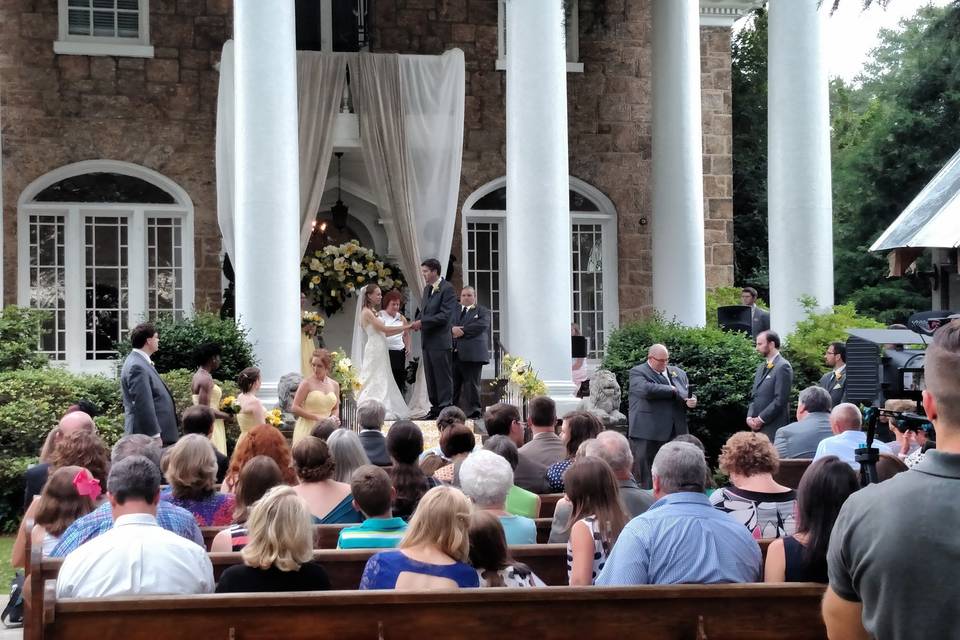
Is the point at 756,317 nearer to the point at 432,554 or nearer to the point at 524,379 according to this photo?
the point at 524,379

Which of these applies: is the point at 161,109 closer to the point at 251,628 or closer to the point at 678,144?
the point at 678,144

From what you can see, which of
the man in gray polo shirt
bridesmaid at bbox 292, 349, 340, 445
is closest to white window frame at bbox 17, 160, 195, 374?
bridesmaid at bbox 292, 349, 340, 445

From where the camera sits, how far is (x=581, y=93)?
21.2m

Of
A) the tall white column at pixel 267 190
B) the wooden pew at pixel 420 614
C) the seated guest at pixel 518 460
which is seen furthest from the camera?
the tall white column at pixel 267 190

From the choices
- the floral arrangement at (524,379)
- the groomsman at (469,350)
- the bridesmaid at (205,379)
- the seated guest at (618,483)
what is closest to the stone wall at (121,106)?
the groomsman at (469,350)

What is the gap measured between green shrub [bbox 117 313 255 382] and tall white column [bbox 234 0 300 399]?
0.28m

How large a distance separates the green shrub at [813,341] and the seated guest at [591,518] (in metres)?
10.1

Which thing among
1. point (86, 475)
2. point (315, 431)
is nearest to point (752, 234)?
point (315, 431)

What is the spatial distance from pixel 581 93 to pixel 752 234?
1230 centimetres

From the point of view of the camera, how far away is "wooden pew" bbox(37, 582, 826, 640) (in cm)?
458

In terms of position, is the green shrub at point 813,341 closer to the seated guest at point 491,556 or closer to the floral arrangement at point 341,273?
the floral arrangement at point 341,273

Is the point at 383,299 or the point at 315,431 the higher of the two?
the point at 383,299

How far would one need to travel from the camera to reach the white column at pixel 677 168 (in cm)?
1870

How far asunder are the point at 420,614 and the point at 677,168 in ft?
48.9
